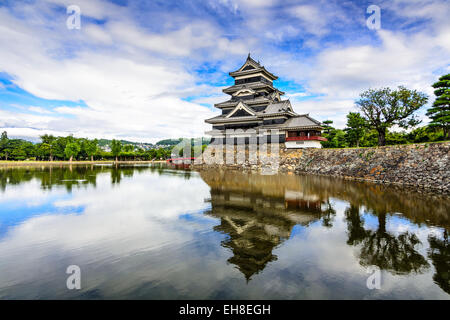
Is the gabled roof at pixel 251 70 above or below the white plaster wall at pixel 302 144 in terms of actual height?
above

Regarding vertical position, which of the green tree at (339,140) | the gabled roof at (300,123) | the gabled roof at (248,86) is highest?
the gabled roof at (248,86)

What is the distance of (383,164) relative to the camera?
20.3m

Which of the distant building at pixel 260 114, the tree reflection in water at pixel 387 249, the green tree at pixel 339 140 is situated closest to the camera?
the tree reflection in water at pixel 387 249

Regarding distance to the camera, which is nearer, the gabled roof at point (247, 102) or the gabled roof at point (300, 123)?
the gabled roof at point (300, 123)

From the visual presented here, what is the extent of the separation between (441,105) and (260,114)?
19.1 metres

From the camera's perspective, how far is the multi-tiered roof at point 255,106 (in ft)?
107

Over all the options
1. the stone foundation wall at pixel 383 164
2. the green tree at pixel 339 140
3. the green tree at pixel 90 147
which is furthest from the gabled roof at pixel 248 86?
the green tree at pixel 90 147

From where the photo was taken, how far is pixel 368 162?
870 inches

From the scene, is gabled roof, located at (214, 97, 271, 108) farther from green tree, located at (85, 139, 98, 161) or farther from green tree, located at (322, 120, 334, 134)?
green tree, located at (85, 139, 98, 161)

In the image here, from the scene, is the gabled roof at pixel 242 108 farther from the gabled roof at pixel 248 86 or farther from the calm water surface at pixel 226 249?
the calm water surface at pixel 226 249

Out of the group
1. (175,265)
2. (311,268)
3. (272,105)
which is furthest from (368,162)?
(175,265)

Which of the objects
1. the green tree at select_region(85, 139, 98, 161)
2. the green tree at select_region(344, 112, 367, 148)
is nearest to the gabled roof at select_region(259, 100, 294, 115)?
the green tree at select_region(344, 112, 367, 148)

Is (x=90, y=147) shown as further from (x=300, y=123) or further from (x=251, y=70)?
(x=300, y=123)
